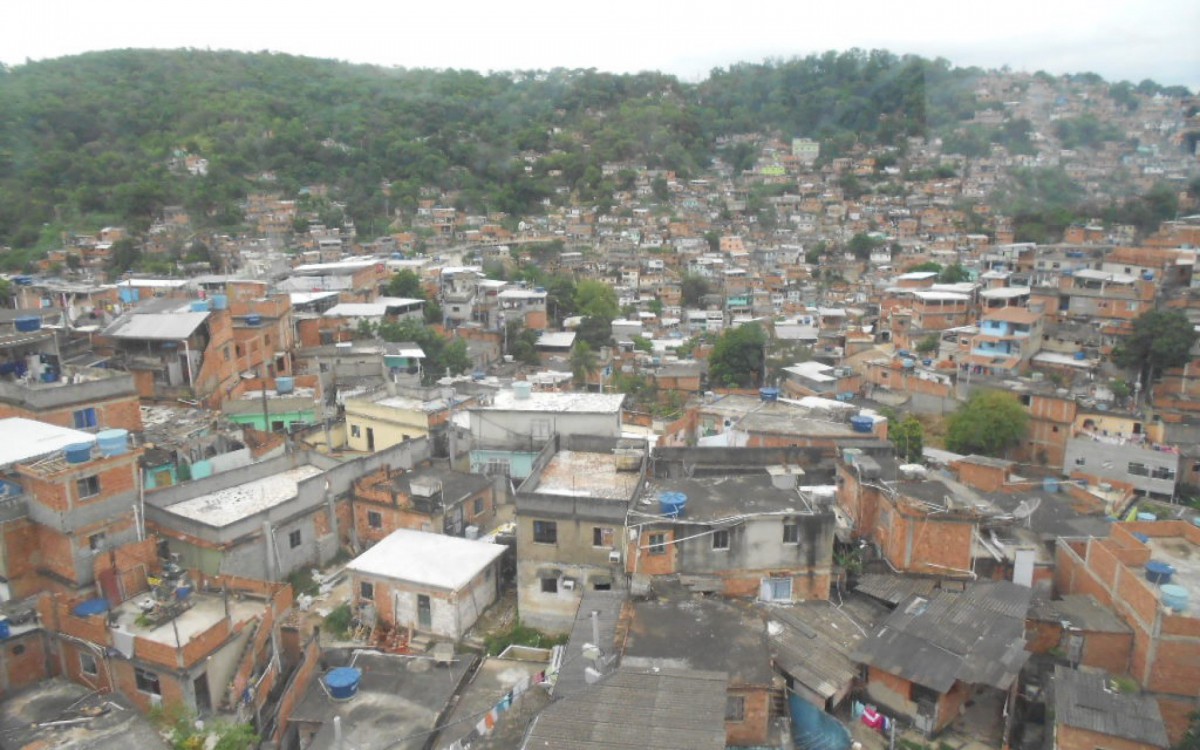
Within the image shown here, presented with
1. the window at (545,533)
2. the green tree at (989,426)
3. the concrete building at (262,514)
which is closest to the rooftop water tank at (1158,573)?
the window at (545,533)

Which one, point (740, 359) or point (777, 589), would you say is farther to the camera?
point (740, 359)

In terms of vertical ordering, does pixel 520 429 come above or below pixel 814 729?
above

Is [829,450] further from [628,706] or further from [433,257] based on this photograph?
[433,257]

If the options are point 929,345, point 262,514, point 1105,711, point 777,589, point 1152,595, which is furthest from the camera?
point 929,345

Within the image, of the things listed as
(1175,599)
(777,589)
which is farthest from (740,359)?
(1175,599)

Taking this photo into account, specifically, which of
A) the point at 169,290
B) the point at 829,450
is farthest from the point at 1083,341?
the point at 169,290

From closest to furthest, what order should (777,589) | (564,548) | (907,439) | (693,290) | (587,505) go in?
(777,589), (587,505), (564,548), (907,439), (693,290)

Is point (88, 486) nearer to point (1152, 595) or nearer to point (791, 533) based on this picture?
point (791, 533)
